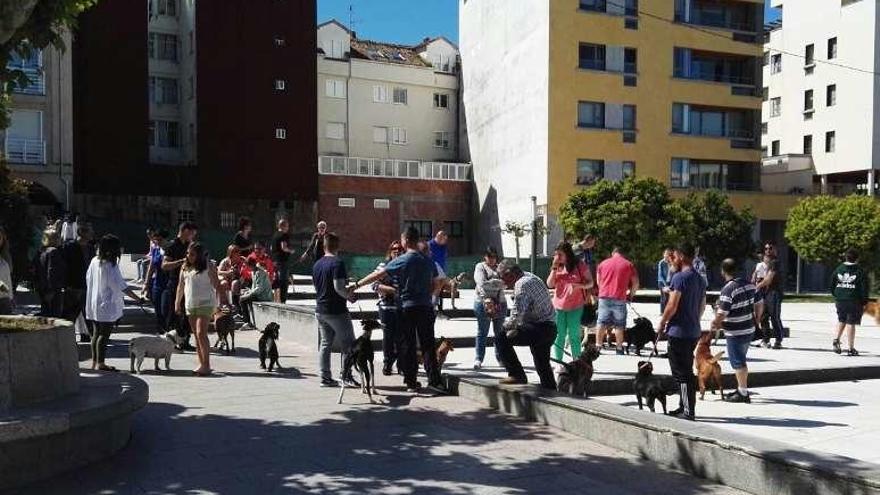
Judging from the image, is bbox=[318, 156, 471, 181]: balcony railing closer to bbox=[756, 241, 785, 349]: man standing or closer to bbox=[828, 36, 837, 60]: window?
bbox=[828, 36, 837, 60]: window

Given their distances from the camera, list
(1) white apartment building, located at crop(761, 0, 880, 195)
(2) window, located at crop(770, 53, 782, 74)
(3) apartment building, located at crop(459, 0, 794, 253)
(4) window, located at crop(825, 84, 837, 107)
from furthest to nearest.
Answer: (2) window, located at crop(770, 53, 782, 74), (4) window, located at crop(825, 84, 837, 107), (1) white apartment building, located at crop(761, 0, 880, 195), (3) apartment building, located at crop(459, 0, 794, 253)

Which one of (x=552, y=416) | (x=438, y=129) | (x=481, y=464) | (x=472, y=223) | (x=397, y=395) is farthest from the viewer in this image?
(x=438, y=129)

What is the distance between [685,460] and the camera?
5.63 meters

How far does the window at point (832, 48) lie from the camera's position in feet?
147

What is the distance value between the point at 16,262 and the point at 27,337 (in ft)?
43.2

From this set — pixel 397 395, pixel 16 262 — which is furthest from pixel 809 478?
pixel 16 262

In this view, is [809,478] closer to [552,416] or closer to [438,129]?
[552,416]

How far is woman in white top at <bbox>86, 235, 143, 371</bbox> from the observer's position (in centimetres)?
907

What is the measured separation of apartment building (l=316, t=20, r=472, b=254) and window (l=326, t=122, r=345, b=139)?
62 millimetres

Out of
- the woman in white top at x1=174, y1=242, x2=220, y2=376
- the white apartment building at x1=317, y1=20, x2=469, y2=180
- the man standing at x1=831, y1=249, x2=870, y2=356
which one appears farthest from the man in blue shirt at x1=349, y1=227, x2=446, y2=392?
the white apartment building at x1=317, y1=20, x2=469, y2=180

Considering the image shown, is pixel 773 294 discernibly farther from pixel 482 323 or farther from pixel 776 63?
pixel 776 63

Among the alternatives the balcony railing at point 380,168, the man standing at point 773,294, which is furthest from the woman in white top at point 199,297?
the balcony railing at point 380,168

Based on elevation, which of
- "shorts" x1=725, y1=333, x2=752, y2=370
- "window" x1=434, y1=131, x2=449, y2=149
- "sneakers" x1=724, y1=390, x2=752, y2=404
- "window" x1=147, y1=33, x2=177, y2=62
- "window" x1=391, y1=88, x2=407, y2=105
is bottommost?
"sneakers" x1=724, y1=390, x2=752, y2=404

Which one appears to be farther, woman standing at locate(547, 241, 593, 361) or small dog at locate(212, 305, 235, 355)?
small dog at locate(212, 305, 235, 355)
